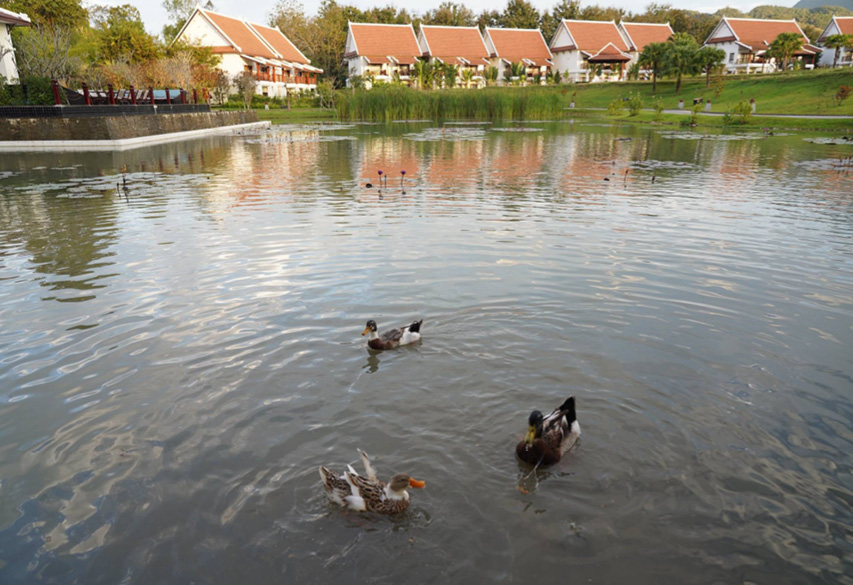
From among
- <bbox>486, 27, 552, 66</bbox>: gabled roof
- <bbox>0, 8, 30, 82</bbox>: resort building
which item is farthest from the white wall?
<bbox>486, 27, 552, 66</bbox>: gabled roof

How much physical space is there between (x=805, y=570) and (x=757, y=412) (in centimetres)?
225

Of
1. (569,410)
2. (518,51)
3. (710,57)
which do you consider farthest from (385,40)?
(569,410)

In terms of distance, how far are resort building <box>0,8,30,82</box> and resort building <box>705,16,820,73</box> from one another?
91630 mm

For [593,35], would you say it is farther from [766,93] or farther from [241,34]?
[241,34]

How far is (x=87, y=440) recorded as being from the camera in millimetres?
5730

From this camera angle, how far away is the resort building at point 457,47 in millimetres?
97125

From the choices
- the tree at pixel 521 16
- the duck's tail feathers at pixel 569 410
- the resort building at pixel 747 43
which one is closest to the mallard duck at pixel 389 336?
the duck's tail feathers at pixel 569 410

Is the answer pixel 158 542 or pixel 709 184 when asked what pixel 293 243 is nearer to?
pixel 158 542

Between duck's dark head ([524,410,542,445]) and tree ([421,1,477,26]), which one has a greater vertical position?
tree ([421,1,477,26])

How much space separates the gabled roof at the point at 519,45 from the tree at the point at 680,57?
36.1 metres

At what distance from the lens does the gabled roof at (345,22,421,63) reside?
313 feet

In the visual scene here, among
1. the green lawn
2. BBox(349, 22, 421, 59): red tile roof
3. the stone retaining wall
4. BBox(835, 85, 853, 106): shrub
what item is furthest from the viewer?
BBox(349, 22, 421, 59): red tile roof

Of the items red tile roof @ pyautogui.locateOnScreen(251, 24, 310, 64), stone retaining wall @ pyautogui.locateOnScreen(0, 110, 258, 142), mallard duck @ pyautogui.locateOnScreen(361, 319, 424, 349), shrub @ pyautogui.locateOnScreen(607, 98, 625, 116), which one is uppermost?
red tile roof @ pyautogui.locateOnScreen(251, 24, 310, 64)

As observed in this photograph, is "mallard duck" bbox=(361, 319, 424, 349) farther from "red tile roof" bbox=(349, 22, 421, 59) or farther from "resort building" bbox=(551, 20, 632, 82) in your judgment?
"resort building" bbox=(551, 20, 632, 82)
